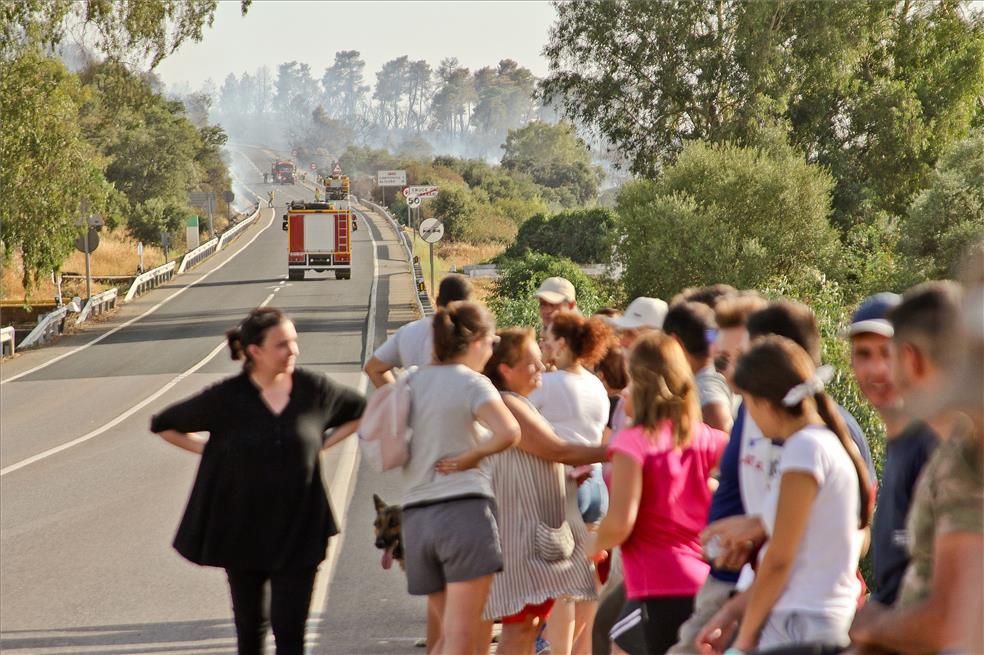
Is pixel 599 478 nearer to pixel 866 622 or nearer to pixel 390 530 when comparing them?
pixel 390 530

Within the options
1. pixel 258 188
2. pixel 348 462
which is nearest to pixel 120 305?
pixel 348 462

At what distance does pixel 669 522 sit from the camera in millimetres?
5117

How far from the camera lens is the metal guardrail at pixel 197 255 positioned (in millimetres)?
55781

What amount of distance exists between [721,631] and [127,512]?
995 cm

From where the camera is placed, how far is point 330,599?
9.53 m

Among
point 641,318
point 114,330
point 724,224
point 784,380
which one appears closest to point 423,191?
point 114,330

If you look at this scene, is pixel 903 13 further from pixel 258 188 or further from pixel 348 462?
pixel 258 188

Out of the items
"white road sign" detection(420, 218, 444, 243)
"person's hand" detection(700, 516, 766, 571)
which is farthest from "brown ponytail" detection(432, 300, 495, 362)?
"white road sign" detection(420, 218, 444, 243)

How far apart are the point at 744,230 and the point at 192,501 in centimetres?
3798

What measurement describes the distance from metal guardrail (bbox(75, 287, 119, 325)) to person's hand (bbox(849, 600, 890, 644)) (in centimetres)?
3694

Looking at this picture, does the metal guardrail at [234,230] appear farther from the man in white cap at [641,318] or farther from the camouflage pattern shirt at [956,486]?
the camouflage pattern shirt at [956,486]

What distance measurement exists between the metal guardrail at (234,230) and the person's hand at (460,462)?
63.2m

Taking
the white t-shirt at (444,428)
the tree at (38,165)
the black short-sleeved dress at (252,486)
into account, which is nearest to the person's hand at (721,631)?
the white t-shirt at (444,428)

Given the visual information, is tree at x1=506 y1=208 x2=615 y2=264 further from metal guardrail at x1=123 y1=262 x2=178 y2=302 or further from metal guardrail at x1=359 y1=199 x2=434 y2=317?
metal guardrail at x1=123 y1=262 x2=178 y2=302
